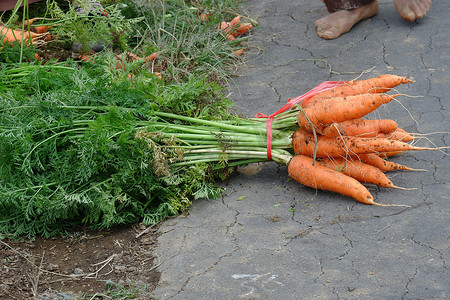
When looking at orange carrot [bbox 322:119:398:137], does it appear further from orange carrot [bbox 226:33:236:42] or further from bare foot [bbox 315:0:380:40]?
orange carrot [bbox 226:33:236:42]

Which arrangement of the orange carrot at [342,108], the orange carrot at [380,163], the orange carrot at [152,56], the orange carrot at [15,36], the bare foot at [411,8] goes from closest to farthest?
the orange carrot at [342,108]
the orange carrot at [380,163]
the orange carrot at [15,36]
the orange carrot at [152,56]
the bare foot at [411,8]

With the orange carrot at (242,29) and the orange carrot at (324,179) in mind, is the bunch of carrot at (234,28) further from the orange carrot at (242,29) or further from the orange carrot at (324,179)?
the orange carrot at (324,179)

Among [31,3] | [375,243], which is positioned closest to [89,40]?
[31,3]

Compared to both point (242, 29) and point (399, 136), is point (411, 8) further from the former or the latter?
point (399, 136)

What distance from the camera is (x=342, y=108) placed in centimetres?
317

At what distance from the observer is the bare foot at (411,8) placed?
501 centimetres

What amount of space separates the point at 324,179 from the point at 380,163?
0.39 metres

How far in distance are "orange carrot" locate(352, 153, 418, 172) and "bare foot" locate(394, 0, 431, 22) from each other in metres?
2.25

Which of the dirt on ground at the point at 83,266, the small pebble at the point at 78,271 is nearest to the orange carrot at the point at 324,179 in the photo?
the dirt on ground at the point at 83,266

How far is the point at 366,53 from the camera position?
193 inches

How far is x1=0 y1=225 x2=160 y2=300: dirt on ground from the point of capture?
8.68 feet

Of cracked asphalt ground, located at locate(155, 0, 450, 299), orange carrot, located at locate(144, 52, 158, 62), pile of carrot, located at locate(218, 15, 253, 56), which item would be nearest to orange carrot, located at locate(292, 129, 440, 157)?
cracked asphalt ground, located at locate(155, 0, 450, 299)

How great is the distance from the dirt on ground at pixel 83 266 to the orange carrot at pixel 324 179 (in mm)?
923

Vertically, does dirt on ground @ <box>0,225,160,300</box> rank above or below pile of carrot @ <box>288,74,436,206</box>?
below
